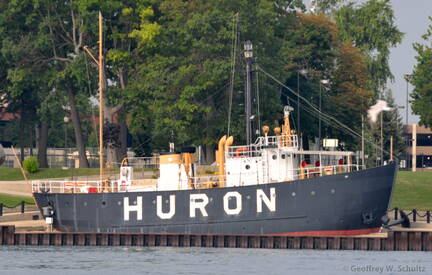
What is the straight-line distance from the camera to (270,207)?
222 ft

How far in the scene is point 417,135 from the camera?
190m

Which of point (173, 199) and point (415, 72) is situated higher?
point (415, 72)

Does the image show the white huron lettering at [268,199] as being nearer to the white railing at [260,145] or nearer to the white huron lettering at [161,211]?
the white railing at [260,145]

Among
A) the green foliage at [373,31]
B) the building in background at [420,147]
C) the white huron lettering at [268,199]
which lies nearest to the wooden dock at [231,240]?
the white huron lettering at [268,199]

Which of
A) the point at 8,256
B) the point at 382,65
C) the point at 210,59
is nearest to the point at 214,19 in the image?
the point at 210,59

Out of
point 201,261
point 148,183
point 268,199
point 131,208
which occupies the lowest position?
point 201,261

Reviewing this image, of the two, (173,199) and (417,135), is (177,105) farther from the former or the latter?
(417,135)

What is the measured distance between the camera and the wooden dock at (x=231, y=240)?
2559 inches

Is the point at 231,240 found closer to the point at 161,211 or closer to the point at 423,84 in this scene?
the point at 161,211

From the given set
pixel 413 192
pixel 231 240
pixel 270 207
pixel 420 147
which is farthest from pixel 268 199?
pixel 420 147

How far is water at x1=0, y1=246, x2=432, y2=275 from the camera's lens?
58.7m

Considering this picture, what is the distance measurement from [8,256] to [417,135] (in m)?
132

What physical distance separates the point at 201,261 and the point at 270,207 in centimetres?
685

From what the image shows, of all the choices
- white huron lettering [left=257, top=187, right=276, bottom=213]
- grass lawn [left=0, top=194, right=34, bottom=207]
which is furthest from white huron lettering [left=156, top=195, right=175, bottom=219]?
grass lawn [left=0, top=194, right=34, bottom=207]
